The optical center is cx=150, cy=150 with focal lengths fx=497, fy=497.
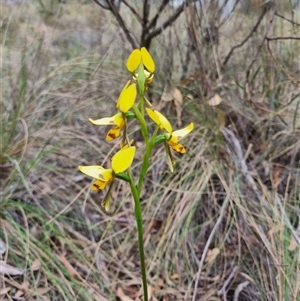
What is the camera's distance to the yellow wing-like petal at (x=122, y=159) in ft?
3.45

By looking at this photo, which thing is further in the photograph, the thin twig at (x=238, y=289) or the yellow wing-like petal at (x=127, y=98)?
the thin twig at (x=238, y=289)

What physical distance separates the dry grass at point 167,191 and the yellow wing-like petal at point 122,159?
0.83 m

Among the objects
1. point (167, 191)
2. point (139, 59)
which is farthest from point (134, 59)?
point (167, 191)

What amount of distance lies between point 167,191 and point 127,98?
3.89 feet

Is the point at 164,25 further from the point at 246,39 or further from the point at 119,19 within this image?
the point at 246,39

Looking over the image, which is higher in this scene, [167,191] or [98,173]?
[98,173]

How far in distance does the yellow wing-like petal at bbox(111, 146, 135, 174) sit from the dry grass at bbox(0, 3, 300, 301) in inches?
32.7

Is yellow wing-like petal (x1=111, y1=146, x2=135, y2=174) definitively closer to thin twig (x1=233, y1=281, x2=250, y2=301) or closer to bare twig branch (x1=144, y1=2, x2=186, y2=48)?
thin twig (x1=233, y1=281, x2=250, y2=301)

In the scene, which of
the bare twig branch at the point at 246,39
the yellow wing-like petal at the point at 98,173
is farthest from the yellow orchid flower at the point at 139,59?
the bare twig branch at the point at 246,39

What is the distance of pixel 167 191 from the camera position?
2209 millimetres

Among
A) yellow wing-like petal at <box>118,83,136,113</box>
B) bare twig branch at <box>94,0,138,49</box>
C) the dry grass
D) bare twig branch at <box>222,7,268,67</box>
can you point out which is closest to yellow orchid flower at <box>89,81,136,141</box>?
yellow wing-like petal at <box>118,83,136,113</box>

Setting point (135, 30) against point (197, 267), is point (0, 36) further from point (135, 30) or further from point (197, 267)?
point (197, 267)

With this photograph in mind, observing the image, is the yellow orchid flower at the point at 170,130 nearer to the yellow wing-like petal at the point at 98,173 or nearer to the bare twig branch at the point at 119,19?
the yellow wing-like petal at the point at 98,173

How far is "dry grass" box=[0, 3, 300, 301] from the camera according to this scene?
1.86m
